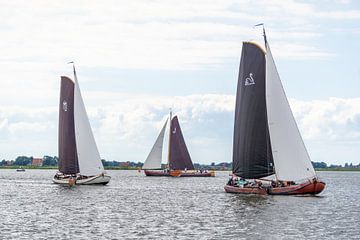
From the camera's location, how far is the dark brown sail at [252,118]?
76438 millimetres

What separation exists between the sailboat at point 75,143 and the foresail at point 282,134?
99.3 ft

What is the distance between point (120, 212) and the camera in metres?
62.4

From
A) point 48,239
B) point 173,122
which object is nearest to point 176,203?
point 48,239

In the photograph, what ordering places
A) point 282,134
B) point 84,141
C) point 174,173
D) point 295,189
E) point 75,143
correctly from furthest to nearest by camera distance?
point 174,173 → point 75,143 → point 84,141 → point 282,134 → point 295,189

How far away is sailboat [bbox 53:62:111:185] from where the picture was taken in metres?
97.9

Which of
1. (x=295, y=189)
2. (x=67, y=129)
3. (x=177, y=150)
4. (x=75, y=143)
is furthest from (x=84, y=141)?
(x=177, y=150)

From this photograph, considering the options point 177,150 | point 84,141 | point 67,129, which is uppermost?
point 177,150

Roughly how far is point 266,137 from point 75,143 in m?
31.3

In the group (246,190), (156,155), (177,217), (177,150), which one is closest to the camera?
(177,217)

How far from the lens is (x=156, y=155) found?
501ft

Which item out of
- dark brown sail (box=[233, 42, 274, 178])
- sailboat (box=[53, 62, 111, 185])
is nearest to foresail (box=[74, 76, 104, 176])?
sailboat (box=[53, 62, 111, 185])

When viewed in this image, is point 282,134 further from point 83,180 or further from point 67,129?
point 67,129

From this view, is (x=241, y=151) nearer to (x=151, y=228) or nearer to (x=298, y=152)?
(x=298, y=152)

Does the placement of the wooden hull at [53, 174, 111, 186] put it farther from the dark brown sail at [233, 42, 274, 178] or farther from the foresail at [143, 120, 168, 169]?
the foresail at [143, 120, 168, 169]
